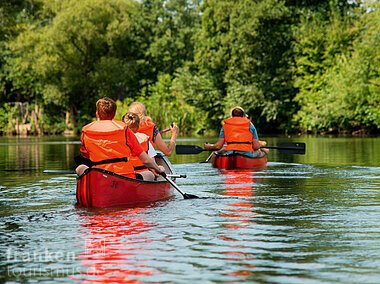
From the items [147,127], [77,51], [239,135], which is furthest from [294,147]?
[77,51]

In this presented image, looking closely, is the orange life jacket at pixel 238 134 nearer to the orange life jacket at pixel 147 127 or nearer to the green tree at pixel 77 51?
the orange life jacket at pixel 147 127

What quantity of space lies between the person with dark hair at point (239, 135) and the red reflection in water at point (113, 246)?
8.99 meters

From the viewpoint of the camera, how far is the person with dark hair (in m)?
21.1

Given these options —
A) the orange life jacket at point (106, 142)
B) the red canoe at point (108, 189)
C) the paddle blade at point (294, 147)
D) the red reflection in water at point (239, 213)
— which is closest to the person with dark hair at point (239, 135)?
the paddle blade at point (294, 147)

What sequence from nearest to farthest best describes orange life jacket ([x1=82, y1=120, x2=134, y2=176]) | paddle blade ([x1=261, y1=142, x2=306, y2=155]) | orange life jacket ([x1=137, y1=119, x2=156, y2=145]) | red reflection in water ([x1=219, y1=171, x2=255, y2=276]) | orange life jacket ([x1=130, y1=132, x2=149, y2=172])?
red reflection in water ([x1=219, y1=171, x2=255, y2=276]) < orange life jacket ([x1=82, y1=120, x2=134, y2=176]) < orange life jacket ([x1=130, y1=132, x2=149, y2=172]) < orange life jacket ([x1=137, y1=119, x2=156, y2=145]) < paddle blade ([x1=261, y1=142, x2=306, y2=155])

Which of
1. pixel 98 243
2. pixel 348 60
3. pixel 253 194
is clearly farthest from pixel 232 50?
pixel 98 243

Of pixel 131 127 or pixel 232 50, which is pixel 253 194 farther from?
pixel 232 50

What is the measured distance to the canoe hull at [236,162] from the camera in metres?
21.2

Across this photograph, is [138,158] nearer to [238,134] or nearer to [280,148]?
[238,134]

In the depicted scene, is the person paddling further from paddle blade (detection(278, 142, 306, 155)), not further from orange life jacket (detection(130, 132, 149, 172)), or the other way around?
paddle blade (detection(278, 142, 306, 155))

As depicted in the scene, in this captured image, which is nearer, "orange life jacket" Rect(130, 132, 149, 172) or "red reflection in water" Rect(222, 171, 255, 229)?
"red reflection in water" Rect(222, 171, 255, 229)

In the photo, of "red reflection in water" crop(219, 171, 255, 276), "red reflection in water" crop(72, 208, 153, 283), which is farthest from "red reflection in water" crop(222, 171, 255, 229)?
"red reflection in water" crop(72, 208, 153, 283)

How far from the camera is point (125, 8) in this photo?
65.8 m

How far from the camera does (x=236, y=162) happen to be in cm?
2116
